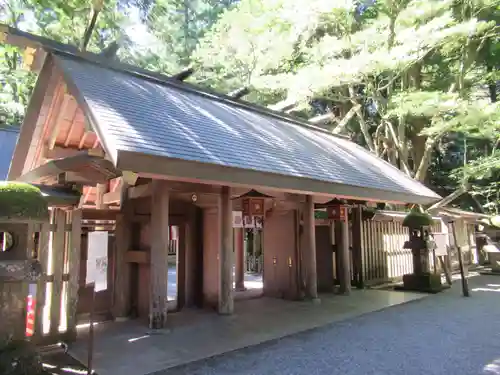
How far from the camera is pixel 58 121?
713 cm

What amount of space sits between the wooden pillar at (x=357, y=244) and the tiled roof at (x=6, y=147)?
9522 mm

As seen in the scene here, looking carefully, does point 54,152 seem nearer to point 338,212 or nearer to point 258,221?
point 258,221

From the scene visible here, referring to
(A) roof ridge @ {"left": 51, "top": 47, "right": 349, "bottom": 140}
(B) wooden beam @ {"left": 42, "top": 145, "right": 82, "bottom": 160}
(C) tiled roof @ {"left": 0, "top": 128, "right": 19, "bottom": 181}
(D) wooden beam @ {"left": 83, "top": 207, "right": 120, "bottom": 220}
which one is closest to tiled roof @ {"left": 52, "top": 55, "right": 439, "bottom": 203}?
(A) roof ridge @ {"left": 51, "top": 47, "right": 349, "bottom": 140}

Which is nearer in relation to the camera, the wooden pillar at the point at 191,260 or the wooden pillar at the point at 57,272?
the wooden pillar at the point at 57,272

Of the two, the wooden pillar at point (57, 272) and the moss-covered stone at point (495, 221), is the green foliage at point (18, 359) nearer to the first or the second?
the wooden pillar at point (57, 272)

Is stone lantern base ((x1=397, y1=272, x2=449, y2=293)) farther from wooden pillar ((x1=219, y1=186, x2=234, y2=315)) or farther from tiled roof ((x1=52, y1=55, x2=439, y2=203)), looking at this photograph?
wooden pillar ((x1=219, y1=186, x2=234, y2=315))

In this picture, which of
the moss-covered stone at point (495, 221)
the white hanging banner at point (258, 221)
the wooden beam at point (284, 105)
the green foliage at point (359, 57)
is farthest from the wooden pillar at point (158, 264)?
the moss-covered stone at point (495, 221)

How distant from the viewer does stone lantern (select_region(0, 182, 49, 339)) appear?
12.5 feet

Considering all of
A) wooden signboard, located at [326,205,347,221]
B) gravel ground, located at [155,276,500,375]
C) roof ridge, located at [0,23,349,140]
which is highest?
roof ridge, located at [0,23,349,140]

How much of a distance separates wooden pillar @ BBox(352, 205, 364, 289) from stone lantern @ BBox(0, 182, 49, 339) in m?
8.62

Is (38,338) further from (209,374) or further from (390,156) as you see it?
(390,156)

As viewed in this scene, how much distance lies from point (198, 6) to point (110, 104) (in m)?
19.1

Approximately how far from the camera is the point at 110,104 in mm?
5141

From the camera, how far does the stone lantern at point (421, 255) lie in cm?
1010
